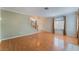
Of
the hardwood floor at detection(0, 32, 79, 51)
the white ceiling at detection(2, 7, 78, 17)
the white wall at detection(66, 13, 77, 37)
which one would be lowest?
the hardwood floor at detection(0, 32, 79, 51)

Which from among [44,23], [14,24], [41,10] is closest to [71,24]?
[44,23]

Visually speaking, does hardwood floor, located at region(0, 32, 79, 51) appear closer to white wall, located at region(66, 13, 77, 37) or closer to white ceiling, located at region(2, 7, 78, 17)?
white wall, located at region(66, 13, 77, 37)

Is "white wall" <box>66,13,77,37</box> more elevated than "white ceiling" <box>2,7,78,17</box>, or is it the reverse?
"white ceiling" <box>2,7,78,17</box>

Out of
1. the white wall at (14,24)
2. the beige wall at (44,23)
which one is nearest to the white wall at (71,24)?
the beige wall at (44,23)

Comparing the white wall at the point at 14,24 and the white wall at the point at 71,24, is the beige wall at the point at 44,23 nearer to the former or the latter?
the white wall at the point at 14,24

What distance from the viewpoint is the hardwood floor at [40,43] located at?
1.90m

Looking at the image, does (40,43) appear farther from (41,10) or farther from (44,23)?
(41,10)

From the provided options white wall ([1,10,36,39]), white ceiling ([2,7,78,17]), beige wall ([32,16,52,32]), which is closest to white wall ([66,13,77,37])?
white ceiling ([2,7,78,17])

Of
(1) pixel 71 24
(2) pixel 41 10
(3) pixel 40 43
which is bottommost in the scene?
(3) pixel 40 43

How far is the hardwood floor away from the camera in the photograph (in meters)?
1.90

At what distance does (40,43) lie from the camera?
193cm
